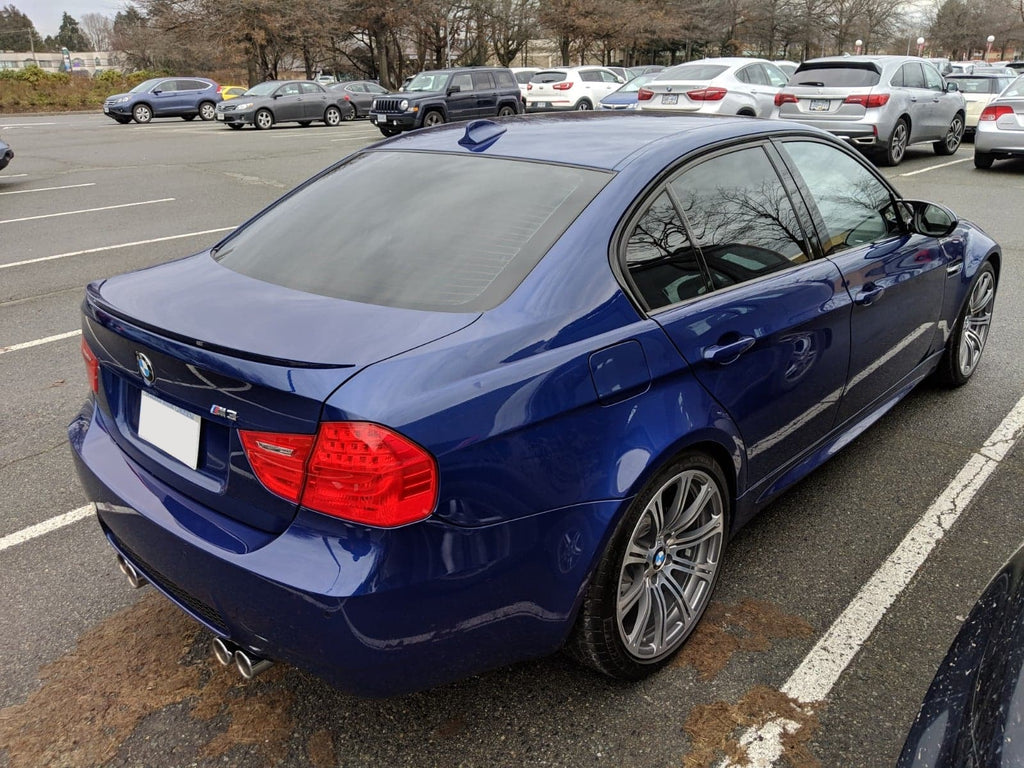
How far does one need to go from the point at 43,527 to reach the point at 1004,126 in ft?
48.0

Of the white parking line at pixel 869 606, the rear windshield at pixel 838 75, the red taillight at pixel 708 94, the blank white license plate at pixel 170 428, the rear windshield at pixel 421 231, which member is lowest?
the white parking line at pixel 869 606

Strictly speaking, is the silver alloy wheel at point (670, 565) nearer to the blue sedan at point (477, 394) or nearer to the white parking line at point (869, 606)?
the blue sedan at point (477, 394)

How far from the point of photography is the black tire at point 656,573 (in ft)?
7.34

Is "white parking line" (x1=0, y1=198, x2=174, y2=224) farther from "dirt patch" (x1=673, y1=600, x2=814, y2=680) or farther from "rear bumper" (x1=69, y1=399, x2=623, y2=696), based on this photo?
"dirt patch" (x1=673, y1=600, x2=814, y2=680)

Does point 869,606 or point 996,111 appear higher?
point 996,111

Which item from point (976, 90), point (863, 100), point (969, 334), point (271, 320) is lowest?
point (969, 334)

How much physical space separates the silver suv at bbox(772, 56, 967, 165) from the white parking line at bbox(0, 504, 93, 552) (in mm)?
12385

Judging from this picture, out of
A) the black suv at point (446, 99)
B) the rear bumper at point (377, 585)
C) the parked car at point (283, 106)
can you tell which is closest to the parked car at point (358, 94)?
the parked car at point (283, 106)

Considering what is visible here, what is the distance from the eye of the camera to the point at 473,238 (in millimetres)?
2424

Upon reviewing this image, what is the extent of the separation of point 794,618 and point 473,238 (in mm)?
1665

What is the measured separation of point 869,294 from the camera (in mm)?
3242

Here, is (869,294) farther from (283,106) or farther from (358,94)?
(358,94)

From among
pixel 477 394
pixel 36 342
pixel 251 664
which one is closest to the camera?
pixel 477 394

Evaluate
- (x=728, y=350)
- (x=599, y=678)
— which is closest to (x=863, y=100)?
(x=728, y=350)
